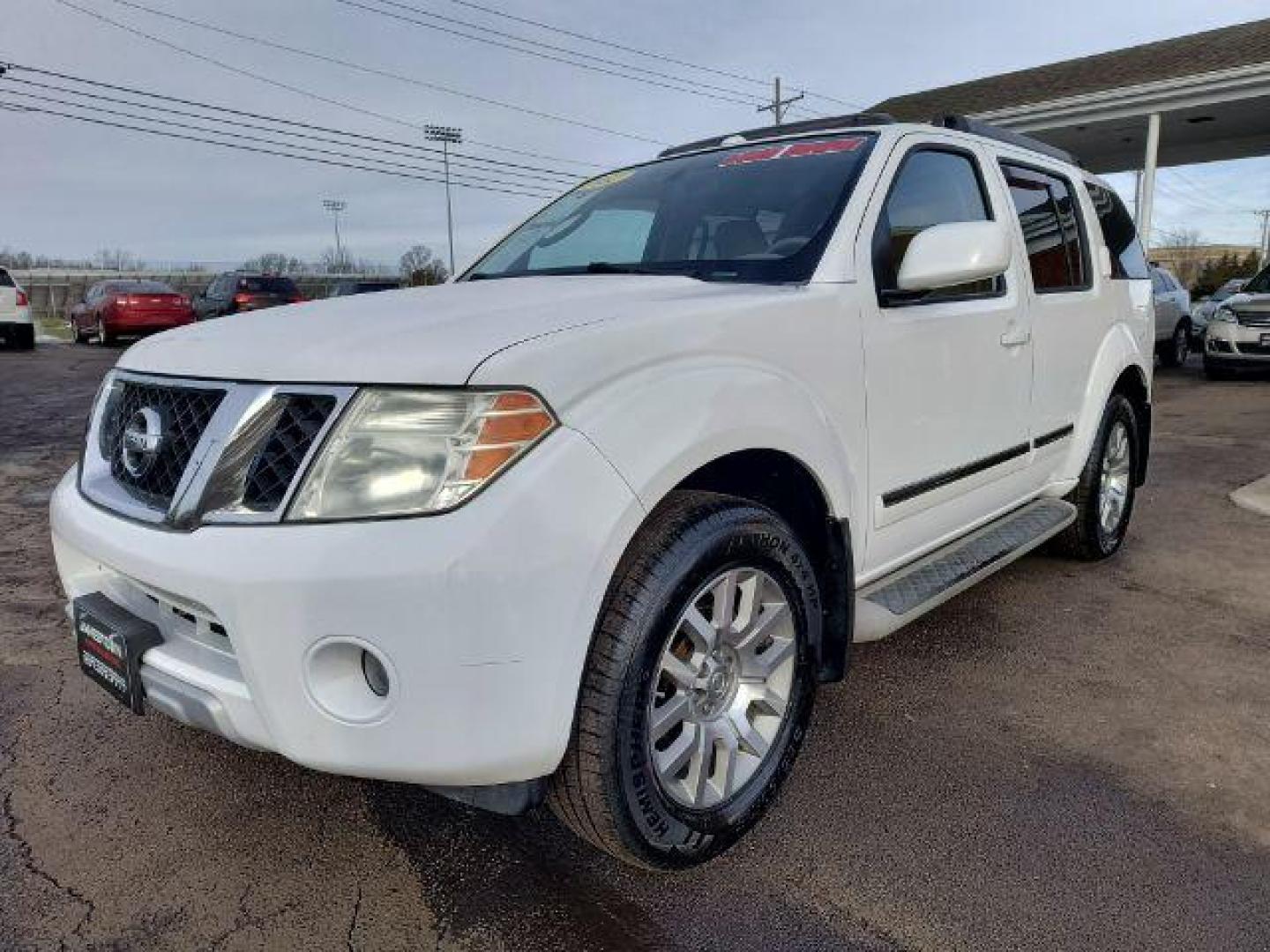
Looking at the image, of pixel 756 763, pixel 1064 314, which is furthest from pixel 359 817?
pixel 1064 314

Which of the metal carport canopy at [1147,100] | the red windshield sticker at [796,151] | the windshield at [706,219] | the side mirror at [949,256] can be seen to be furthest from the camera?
the metal carport canopy at [1147,100]

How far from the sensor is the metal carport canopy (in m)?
15.4

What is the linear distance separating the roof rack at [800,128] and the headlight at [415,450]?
199 cm

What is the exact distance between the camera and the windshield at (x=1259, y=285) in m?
13.5

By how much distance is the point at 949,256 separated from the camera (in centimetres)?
260

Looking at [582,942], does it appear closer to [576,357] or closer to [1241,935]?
[576,357]

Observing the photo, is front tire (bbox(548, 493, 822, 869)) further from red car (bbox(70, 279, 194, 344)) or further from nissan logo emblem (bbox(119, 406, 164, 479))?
red car (bbox(70, 279, 194, 344))

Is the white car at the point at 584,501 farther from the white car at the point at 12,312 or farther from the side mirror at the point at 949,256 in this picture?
the white car at the point at 12,312

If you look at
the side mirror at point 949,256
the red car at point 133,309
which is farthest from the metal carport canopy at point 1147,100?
the red car at point 133,309

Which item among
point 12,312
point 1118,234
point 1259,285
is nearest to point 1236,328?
point 1259,285

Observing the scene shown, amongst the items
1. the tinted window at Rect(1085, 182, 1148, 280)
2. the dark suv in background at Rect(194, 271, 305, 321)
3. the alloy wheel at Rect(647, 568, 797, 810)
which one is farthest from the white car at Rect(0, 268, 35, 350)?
the alloy wheel at Rect(647, 568, 797, 810)

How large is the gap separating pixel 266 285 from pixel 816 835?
21.1 m

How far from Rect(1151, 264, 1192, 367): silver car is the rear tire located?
10997mm

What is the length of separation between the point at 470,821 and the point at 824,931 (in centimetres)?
91
